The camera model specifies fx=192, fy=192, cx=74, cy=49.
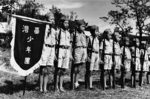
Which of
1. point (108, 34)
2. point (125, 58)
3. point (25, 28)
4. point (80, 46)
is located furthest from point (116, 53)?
point (25, 28)

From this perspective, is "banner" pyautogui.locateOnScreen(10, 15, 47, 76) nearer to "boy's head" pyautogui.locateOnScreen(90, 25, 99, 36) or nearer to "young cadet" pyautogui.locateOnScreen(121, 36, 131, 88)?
"boy's head" pyautogui.locateOnScreen(90, 25, 99, 36)

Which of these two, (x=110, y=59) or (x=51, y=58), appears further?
(x=110, y=59)

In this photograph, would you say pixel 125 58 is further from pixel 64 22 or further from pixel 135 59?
pixel 64 22

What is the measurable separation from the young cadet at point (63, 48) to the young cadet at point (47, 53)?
225 mm

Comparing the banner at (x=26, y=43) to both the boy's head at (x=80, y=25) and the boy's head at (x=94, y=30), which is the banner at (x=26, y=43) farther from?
the boy's head at (x=94, y=30)

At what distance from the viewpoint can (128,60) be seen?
8.09m

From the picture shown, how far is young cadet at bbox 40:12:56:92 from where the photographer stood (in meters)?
6.14

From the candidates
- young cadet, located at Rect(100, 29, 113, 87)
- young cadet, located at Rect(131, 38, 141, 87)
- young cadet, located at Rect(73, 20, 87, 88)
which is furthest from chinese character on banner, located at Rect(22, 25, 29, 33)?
young cadet, located at Rect(131, 38, 141, 87)

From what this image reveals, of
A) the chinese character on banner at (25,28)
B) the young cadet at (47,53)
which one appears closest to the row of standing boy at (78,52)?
the young cadet at (47,53)

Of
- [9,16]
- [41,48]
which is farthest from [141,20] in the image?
[9,16]

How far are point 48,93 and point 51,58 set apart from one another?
1.11 metres

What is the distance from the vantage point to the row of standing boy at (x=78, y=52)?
20.6ft

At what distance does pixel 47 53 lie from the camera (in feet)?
20.2

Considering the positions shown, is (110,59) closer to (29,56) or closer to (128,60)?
(128,60)
